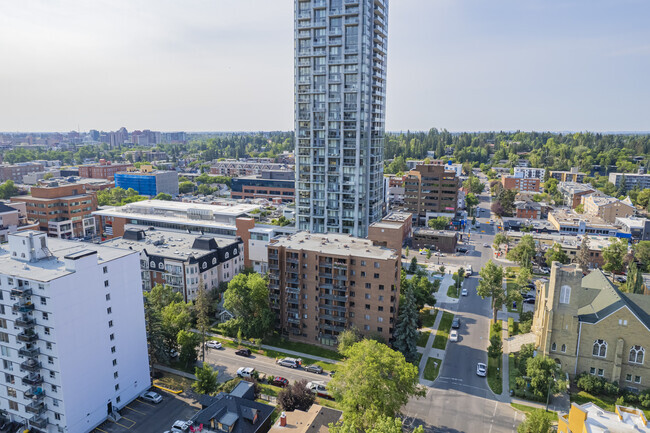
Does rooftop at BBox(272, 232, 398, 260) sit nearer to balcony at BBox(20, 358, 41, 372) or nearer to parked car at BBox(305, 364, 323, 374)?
parked car at BBox(305, 364, 323, 374)

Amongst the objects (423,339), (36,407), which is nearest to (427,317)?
(423,339)

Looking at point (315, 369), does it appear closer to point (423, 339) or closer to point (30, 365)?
A: point (423, 339)

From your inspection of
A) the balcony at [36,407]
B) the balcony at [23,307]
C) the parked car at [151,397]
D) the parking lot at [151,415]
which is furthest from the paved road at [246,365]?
the balcony at [23,307]

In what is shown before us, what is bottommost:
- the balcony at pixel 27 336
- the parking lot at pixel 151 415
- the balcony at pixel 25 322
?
the parking lot at pixel 151 415

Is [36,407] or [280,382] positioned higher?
[36,407]

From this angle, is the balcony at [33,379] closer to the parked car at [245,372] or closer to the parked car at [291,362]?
the parked car at [245,372]

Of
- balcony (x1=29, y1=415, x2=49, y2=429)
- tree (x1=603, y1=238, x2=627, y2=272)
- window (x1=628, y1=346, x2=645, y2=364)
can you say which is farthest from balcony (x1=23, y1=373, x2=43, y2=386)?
tree (x1=603, y1=238, x2=627, y2=272)

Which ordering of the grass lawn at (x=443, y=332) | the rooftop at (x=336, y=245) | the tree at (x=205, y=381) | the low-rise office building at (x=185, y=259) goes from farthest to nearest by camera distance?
the low-rise office building at (x=185, y=259)
the grass lawn at (x=443, y=332)
the rooftop at (x=336, y=245)
the tree at (x=205, y=381)
